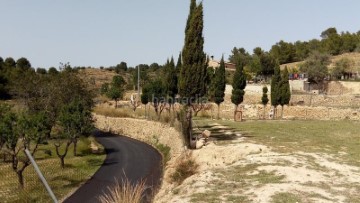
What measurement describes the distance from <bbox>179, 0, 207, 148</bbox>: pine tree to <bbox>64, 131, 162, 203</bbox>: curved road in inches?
172

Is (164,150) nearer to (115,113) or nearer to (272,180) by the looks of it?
(115,113)

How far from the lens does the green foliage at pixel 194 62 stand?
26.7 metres

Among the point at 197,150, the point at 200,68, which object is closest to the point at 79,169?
the point at 197,150

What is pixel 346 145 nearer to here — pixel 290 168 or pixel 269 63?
pixel 290 168

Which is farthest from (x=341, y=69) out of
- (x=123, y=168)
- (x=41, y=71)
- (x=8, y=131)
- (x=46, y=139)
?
(x=41, y=71)

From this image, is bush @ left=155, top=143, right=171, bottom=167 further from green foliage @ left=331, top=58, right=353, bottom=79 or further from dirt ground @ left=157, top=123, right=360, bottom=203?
green foliage @ left=331, top=58, right=353, bottom=79

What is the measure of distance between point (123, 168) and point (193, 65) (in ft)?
31.2

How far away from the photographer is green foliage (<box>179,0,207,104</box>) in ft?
87.5

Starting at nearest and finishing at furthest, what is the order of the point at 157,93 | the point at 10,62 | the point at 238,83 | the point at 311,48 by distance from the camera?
the point at 238,83 → the point at 157,93 → the point at 10,62 → the point at 311,48

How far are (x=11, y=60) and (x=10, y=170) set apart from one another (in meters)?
86.3

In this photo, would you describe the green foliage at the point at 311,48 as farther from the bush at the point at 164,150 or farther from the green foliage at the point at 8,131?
the green foliage at the point at 8,131

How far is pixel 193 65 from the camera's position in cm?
2667

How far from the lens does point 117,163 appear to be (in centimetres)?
3081

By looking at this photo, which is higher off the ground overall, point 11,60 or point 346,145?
point 11,60
